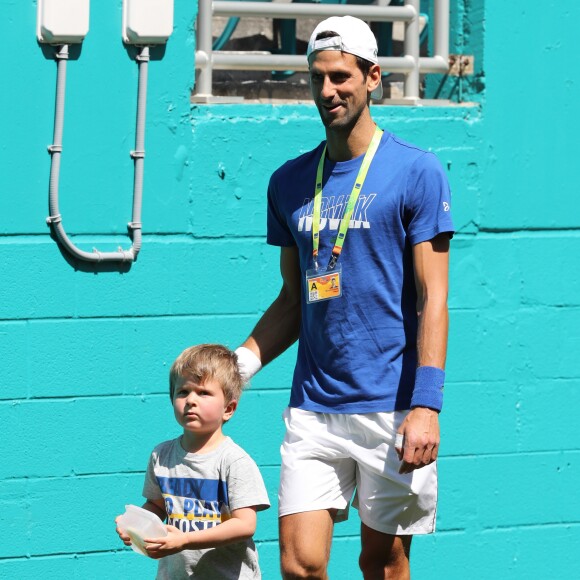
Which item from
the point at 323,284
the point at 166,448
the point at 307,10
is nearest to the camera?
the point at 166,448

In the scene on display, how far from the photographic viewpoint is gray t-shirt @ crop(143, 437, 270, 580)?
12.5 feet

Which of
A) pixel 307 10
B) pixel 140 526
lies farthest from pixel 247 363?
pixel 307 10

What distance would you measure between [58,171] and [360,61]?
4.88 ft

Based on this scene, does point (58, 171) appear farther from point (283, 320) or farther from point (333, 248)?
point (333, 248)

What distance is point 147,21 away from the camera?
16.3ft

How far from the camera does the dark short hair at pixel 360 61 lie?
13.2ft

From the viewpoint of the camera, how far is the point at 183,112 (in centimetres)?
510

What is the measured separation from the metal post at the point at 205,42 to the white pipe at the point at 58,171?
0.36 m

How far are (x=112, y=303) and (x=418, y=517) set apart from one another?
5.36 ft

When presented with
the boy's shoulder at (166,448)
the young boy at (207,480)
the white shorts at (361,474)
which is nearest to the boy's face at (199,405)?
the young boy at (207,480)

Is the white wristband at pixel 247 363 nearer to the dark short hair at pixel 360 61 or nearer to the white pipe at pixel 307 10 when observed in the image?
the dark short hair at pixel 360 61

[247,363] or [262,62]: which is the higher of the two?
[262,62]

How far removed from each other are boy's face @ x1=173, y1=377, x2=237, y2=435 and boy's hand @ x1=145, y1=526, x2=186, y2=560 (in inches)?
13.2

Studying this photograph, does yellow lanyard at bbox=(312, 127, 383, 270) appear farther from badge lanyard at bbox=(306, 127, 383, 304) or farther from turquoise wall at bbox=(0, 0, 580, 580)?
turquoise wall at bbox=(0, 0, 580, 580)
